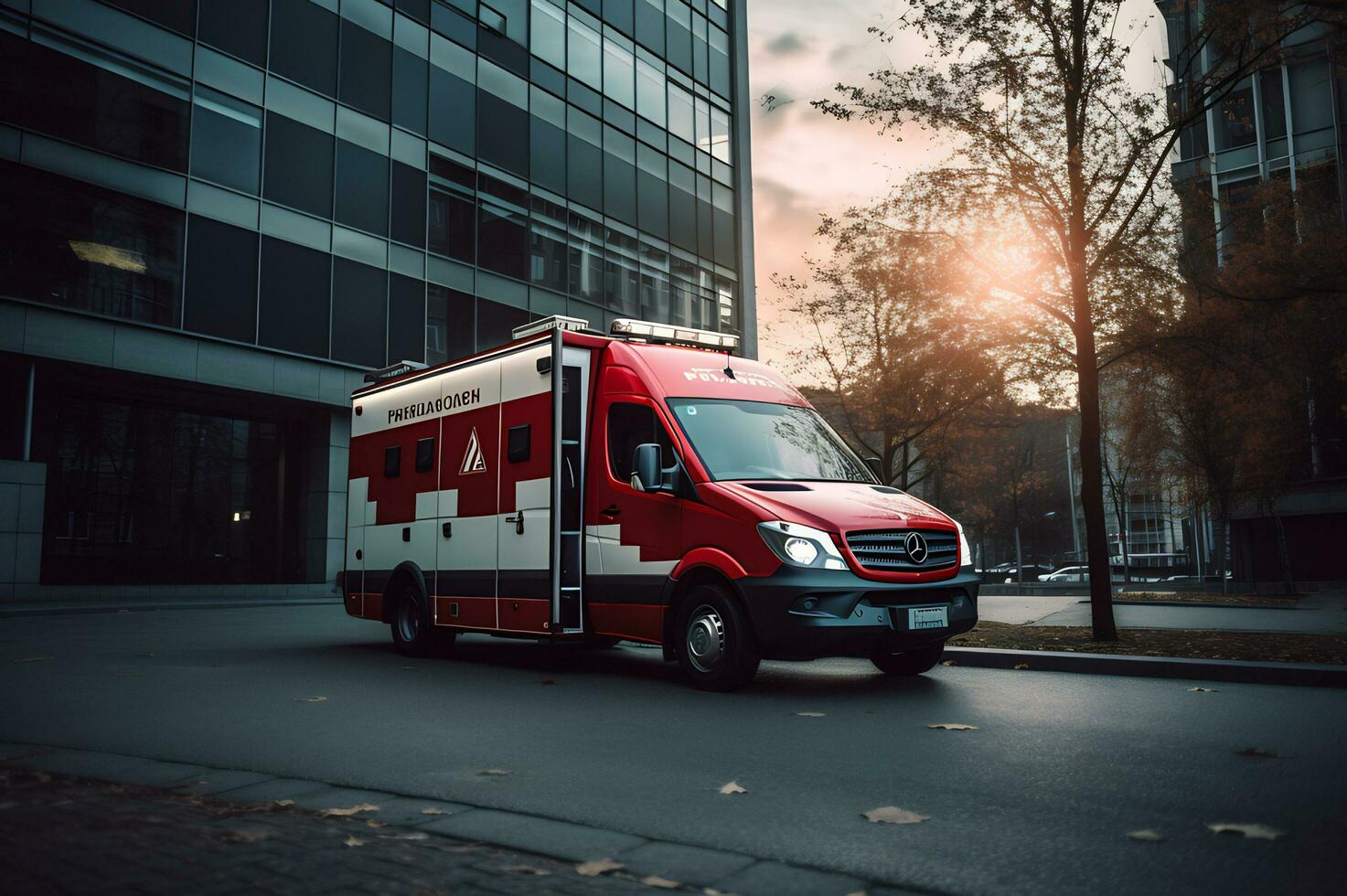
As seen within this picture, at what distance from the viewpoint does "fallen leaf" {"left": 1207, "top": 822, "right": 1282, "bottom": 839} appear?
415 centimetres

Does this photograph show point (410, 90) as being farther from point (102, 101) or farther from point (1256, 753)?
point (1256, 753)

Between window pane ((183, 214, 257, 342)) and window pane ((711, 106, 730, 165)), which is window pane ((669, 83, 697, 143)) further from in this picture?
window pane ((183, 214, 257, 342))

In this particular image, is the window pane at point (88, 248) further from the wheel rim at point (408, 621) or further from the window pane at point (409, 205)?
the wheel rim at point (408, 621)

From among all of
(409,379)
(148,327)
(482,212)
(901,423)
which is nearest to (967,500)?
(482,212)

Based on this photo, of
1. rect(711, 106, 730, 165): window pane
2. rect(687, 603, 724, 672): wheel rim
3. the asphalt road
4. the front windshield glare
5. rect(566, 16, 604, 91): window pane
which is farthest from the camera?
rect(711, 106, 730, 165): window pane

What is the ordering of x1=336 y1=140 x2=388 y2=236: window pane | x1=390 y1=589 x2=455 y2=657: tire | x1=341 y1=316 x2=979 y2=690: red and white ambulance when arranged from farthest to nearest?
x1=336 y1=140 x2=388 y2=236: window pane
x1=390 y1=589 x2=455 y2=657: tire
x1=341 y1=316 x2=979 y2=690: red and white ambulance

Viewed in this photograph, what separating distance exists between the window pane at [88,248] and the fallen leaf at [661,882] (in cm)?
2048

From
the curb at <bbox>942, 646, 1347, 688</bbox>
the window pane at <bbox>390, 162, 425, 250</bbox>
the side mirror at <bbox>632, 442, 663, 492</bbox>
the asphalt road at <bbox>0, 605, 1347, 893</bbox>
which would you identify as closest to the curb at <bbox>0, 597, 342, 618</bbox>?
the asphalt road at <bbox>0, 605, 1347, 893</bbox>

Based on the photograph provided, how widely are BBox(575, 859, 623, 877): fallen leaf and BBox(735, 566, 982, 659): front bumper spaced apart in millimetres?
4221

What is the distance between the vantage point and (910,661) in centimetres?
935

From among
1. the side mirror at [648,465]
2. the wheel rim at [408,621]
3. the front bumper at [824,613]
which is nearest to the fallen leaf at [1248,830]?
the front bumper at [824,613]

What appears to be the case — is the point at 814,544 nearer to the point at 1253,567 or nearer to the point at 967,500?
the point at 1253,567

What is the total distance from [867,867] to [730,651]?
173 inches

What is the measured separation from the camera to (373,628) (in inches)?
636
